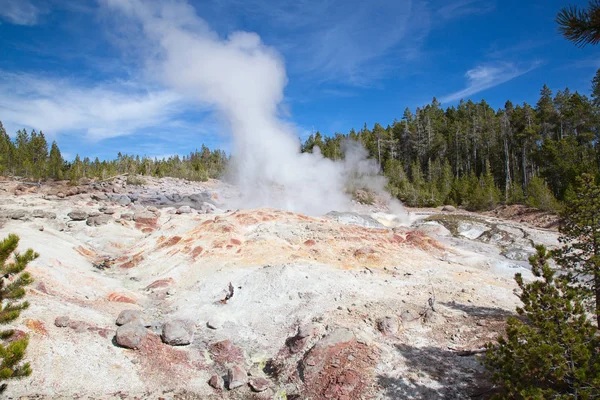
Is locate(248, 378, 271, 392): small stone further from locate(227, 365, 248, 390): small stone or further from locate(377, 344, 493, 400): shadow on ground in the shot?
locate(377, 344, 493, 400): shadow on ground

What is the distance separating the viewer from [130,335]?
26.9ft

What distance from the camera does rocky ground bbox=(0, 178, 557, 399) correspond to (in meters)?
7.02

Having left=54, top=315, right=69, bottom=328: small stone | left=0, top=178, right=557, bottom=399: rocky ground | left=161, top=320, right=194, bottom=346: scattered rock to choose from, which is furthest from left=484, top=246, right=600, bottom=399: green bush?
left=54, top=315, right=69, bottom=328: small stone

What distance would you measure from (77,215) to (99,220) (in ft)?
6.03

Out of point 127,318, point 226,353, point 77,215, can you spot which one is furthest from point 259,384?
point 77,215

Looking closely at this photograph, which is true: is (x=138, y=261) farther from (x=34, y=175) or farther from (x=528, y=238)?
(x=34, y=175)

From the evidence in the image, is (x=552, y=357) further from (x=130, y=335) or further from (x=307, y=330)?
(x=130, y=335)

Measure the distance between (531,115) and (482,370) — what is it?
2282 inches

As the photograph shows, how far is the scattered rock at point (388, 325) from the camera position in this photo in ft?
28.1

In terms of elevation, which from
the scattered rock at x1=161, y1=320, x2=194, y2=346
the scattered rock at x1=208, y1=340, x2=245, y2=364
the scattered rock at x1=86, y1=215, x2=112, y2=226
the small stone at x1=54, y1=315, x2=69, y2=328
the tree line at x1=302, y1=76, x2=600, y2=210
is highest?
the tree line at x1=302, y1=76, x2=600, y2=210

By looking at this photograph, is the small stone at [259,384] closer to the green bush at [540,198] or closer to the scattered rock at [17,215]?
the scattered rock at [17,215]

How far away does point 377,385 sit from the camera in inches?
263

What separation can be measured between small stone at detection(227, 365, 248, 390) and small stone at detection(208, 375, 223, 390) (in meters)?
0.19

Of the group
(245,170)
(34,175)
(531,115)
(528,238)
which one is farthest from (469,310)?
(34,175)
